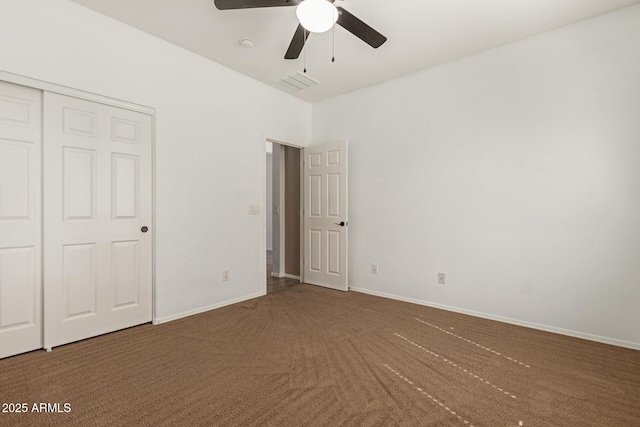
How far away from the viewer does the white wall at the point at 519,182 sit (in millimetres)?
2729

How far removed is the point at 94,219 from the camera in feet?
9.18

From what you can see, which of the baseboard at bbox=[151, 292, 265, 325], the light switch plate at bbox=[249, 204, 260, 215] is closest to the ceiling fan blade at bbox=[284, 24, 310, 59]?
the light switch plate at bbox=[249, 204, 260, 215]

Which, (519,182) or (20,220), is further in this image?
(519,182)

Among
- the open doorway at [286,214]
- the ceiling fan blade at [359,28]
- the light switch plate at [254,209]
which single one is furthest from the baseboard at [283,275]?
the ceiling fan blade at [359,28]

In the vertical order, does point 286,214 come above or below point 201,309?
above

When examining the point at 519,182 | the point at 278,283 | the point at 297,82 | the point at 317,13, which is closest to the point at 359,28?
the point at 317,13

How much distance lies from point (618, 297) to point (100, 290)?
4583 mm

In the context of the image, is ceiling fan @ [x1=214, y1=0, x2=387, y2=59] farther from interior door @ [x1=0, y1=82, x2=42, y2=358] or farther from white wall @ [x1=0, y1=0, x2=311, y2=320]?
interior door @ [x1=0, y1=82, x2=42, y2=358]

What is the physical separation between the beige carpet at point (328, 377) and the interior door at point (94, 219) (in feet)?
0.85

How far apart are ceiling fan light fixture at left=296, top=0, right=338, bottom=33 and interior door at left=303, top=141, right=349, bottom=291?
8.27 ft

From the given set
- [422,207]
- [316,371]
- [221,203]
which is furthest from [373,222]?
[316,371]

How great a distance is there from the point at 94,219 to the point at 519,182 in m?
4.08

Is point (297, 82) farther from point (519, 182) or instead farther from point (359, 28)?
point (519, 182)

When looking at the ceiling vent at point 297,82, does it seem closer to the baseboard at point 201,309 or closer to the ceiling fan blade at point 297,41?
the ceiling fan blade at point 297,41
